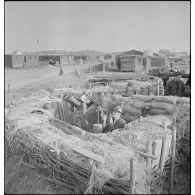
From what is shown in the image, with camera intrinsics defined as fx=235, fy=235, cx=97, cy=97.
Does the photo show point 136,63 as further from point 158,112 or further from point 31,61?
point 158,112

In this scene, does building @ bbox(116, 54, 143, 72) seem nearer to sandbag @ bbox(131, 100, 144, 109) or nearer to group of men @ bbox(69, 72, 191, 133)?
group of men @ bbox(69, 72, 191, 133)

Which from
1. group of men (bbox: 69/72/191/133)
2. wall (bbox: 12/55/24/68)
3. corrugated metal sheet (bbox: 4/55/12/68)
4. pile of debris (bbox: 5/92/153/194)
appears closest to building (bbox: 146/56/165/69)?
wall (bbox: 12/55/24/68)

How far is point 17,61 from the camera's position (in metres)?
14.1

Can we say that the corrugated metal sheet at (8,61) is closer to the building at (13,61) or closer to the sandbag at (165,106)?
the building at (13,61)

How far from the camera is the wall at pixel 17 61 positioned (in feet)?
44.8

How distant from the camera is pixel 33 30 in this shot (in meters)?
3.47

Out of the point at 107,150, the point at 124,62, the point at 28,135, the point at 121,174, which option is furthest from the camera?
the point at 124,62

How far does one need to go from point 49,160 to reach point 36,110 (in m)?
1.68

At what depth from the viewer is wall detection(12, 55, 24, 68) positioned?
538 inches

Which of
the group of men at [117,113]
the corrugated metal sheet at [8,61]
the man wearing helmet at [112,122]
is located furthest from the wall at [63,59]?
the man wearing helmet at [112,122]

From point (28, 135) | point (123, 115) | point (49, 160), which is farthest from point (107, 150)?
point (123, 115)

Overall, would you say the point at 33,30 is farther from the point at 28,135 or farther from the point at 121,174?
the point at 121,174
